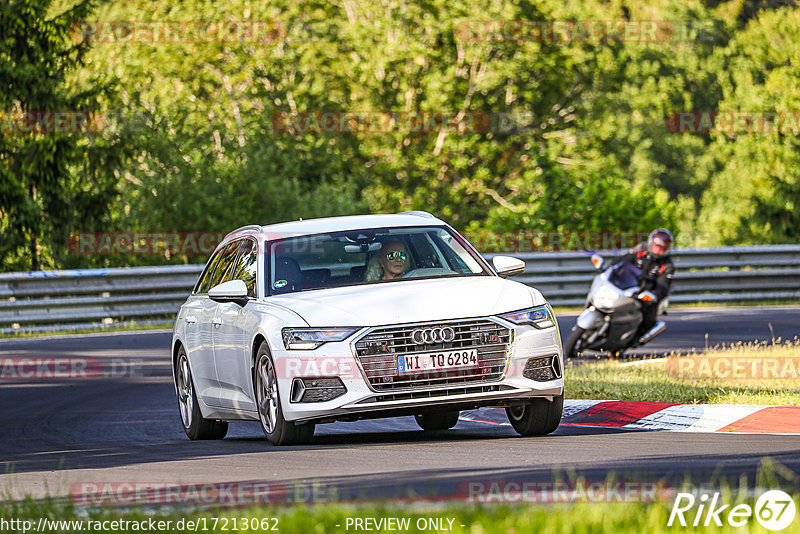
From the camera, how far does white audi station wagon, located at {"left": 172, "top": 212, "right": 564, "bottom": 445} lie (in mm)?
9258

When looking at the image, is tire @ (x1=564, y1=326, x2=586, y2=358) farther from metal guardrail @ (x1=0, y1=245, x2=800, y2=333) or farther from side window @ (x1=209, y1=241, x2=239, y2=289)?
metal guardrail @ (x1=0, y1=245, x2=800, y2=333)

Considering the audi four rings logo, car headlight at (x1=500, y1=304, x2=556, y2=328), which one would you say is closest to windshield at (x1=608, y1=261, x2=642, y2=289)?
car headlight at (x1=500, y1=304, x2=556, y2=328)

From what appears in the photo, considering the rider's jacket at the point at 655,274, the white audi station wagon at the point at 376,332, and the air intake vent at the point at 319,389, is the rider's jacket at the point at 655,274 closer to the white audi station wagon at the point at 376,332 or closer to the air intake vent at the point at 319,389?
the white audi station wagon at the point at 376,332

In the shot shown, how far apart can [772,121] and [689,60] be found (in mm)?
25501

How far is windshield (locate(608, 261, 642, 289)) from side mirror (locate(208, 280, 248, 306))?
7.10m

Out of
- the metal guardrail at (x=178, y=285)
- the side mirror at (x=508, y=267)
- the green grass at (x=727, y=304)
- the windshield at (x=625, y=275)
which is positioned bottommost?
the green grass at (x=727, y=304)

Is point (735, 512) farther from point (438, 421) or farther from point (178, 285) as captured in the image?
point (178, 285)

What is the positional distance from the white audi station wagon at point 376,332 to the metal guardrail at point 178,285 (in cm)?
1279

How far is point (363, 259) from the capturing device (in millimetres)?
10383

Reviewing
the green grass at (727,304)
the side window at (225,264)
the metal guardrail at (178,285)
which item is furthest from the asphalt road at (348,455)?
the green grass at (727,304)

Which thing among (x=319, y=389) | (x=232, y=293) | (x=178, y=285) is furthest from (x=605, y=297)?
(x=178, y=285)

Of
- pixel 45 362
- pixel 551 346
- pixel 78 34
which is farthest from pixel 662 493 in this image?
pixel 78 34

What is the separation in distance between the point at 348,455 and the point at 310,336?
0.87 m

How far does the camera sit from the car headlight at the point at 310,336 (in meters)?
9.27
